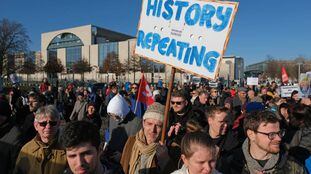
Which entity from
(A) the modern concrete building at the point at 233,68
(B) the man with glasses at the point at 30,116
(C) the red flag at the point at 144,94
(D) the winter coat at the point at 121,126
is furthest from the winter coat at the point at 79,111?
(A) the modern concrete building at the point at 233,68

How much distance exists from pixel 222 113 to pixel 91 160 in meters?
2.00

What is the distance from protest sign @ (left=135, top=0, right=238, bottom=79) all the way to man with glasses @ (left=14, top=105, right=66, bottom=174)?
4.66 ft

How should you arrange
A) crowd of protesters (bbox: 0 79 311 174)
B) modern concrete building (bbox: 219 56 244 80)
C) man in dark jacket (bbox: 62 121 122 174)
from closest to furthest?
man in dark jacket (bbox: 62 121 122 174) → crowd of protesters (bbox: 0 79 311 174) → modern concrete building (bbox: 219 56 244 80)

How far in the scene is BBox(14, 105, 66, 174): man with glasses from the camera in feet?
9.38

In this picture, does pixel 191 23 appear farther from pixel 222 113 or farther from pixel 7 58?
pixel 7 58

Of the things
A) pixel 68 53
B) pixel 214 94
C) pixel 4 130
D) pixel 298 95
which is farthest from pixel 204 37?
pixel 68 53

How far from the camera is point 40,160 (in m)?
2.87

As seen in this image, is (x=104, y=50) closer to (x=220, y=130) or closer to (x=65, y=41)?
(x=65, y=41)

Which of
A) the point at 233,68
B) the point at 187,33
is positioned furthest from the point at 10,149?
the point at 233,68

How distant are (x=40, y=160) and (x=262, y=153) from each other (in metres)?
2.06

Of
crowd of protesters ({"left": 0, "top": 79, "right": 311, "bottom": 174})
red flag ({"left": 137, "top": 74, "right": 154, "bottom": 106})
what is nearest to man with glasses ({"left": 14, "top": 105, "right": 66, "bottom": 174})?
crowd of protesters ({"left": 0, "top": 79, "right": 311, "bottom": 174})

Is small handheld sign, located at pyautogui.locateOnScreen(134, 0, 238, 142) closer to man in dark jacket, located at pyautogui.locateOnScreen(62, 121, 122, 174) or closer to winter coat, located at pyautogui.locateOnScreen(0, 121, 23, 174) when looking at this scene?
man in dark jacket, located at pyautogui.locateOnScreen(62, 121, 122, 174)

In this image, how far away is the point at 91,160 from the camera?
6.99 feet

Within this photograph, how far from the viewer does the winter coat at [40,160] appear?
9.35ft
